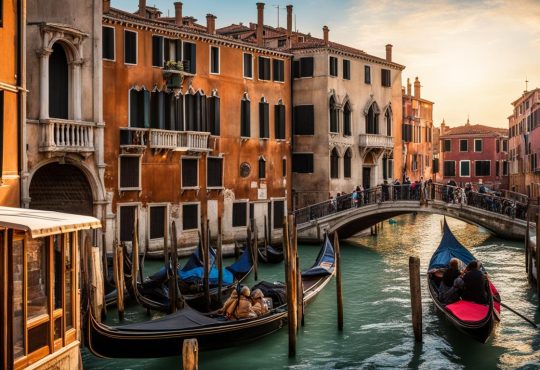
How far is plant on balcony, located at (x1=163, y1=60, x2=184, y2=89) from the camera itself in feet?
55.2

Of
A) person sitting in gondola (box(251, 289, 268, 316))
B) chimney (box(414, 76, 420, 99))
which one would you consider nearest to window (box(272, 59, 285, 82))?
person sitting in gondola (box(251, 289, 268, 316))

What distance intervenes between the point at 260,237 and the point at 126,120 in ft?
17.7

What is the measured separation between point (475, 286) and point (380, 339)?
149cm

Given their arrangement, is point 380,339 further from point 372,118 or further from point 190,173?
point 372,118

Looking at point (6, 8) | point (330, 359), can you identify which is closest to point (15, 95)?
point (6, 8)

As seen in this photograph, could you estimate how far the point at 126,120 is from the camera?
16.2 m

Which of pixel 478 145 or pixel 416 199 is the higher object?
pixel 478 145

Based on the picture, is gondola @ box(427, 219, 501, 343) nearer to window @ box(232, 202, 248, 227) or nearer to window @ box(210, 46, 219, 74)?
window @ box(232, 202, 248, 227)

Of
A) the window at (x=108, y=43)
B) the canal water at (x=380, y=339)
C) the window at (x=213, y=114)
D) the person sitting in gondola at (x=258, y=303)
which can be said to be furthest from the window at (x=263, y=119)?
the person sitting in gondola at (x=258, y=303)

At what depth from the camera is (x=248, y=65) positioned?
19.5 metres

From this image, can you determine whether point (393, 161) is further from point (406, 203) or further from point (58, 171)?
point (58, 171)

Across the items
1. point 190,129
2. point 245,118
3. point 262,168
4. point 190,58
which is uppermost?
point 190,58

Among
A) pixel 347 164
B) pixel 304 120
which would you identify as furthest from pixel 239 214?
pixel 347 164

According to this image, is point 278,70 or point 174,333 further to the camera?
point 278,70
